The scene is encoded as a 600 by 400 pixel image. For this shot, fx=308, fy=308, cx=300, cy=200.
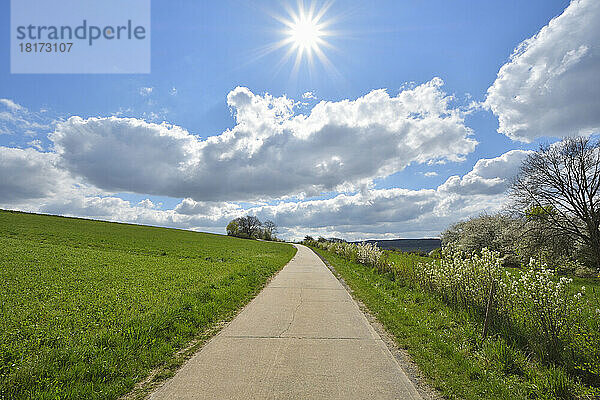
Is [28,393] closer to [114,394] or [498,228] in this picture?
[114,394]

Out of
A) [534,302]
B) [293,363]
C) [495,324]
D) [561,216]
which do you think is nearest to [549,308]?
[534,302]

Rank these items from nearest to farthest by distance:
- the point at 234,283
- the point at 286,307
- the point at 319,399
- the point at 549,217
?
the point at 319,399 → the point at 286,307 → the point at 234,283 → the point at 549,217

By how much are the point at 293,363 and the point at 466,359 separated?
282 centimetres

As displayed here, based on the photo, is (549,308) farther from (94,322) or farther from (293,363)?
(94,322)

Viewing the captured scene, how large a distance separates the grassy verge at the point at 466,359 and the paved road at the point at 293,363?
60 cm

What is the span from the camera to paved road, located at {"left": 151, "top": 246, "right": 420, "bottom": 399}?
382cm

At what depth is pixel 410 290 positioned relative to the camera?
1082 cm

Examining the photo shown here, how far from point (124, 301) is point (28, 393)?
509cm

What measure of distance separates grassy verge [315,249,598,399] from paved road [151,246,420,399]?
0.60 meters

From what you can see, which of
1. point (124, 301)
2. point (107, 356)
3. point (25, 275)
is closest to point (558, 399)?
point (107, 356)

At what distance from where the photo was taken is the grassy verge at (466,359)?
13.1 ft

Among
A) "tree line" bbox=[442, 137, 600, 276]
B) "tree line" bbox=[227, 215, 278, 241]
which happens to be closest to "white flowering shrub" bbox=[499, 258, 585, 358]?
"tree line" bbox=[442, 137, 600, 276]

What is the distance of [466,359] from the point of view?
5000mm

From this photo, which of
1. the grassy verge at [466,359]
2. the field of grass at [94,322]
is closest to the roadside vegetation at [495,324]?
the grassy verge at [466,359]
